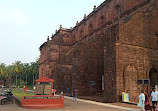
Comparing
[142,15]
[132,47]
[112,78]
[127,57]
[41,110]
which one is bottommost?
[41,110]

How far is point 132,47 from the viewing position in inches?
612

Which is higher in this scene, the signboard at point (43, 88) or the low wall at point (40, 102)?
the signboard at point (43, 88)

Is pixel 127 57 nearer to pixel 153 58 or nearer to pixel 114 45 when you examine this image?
pixel 114 45

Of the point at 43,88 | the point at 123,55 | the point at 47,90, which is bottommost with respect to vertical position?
the point at 47,90

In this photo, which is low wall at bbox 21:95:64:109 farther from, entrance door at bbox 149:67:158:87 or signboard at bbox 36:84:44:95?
entrance door at bbox 149:67:158:87

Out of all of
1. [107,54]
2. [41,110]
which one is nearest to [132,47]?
[107,54]

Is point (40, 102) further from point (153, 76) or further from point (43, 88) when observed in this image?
point (153, 76)

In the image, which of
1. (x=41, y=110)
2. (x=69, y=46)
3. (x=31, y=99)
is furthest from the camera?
(x=69, y=46)

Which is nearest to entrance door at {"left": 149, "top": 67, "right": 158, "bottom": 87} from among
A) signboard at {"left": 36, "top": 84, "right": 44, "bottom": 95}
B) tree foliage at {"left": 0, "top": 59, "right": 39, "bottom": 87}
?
signboard at {"left": 36, "top": 84, "right": 44, "bottom": 95}

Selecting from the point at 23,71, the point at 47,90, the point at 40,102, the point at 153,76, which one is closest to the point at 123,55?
the point at 153,76

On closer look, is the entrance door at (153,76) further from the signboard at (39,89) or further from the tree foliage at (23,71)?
the tree foliage at (23,71)

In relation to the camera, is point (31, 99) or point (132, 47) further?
point (132, 47)

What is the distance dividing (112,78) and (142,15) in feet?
24.3

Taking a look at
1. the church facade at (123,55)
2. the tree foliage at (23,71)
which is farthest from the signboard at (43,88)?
the tree foliage at (23,71)
